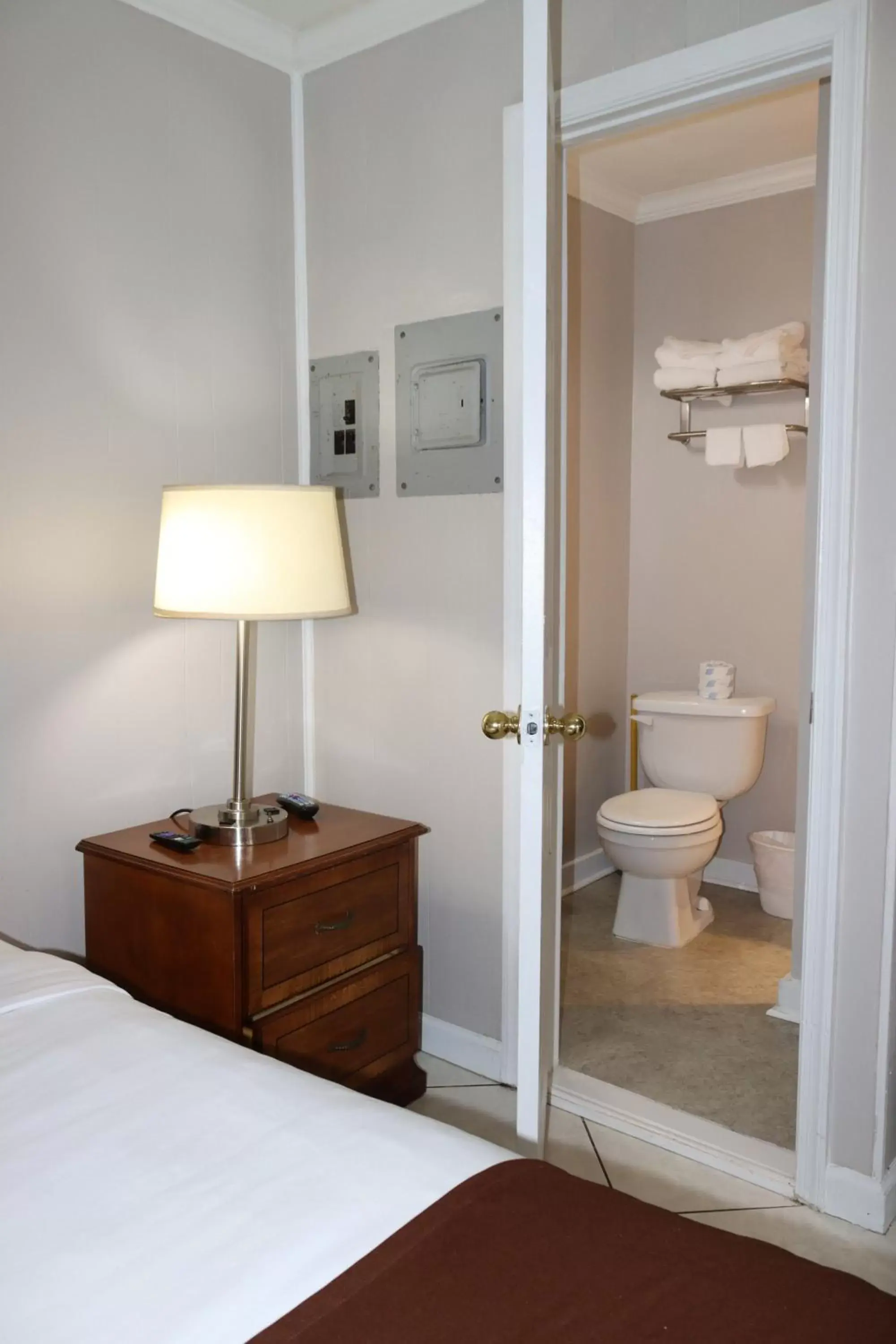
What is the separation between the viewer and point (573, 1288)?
91cm

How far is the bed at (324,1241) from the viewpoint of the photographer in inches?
34.1

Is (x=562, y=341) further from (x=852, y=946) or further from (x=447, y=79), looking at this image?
(x=852, y=946)

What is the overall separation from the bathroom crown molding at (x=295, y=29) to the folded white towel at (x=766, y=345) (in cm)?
157

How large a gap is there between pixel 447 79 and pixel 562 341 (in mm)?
660

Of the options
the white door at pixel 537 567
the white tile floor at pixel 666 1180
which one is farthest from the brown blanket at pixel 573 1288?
the white tile floor at pixel 666 1180

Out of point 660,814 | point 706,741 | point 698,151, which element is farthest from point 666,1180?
point 698,151

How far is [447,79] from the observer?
2.41 meters

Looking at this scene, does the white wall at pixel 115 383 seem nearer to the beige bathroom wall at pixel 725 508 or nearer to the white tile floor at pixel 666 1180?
the white tile floor at pixel 666 1180

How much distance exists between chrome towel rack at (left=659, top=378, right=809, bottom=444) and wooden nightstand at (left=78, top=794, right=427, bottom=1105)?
2.07 metres

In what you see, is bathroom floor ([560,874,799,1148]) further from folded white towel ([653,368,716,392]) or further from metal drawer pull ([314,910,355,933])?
folded white towel ([653,368,716,392])

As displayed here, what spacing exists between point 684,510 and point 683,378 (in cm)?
50

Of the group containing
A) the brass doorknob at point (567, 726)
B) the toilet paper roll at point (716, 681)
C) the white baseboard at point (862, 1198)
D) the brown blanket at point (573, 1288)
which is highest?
the brass doorknob at point (567, 726)

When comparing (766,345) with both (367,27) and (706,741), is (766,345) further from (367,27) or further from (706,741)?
(367,27)

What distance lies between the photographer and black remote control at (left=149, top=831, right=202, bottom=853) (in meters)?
2.15
